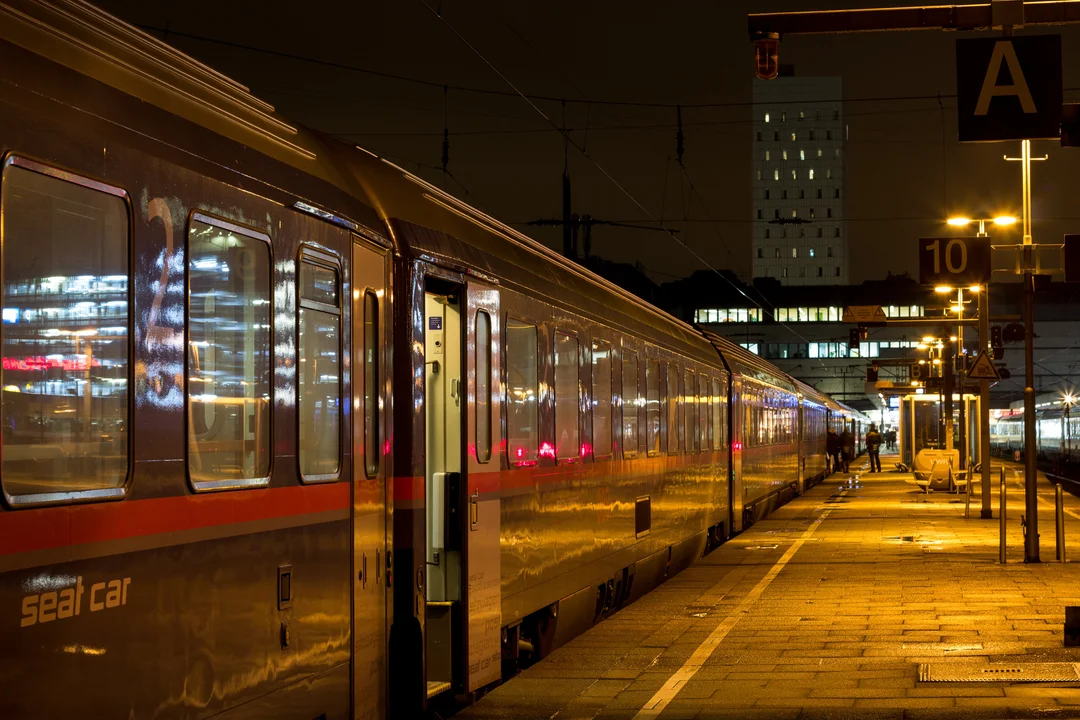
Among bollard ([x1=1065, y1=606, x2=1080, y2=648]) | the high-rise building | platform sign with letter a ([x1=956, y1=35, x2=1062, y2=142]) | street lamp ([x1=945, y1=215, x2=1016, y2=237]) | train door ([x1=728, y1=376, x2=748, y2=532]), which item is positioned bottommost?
bollard ([x1=1065, y1=606, x2=1080, y2=648])

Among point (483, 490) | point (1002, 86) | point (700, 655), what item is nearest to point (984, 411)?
point (1002, 86)

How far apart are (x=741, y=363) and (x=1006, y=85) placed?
49.9 ft

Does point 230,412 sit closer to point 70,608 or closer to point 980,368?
point 70,608

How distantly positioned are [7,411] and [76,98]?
43.0 inches

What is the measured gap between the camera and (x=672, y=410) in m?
16.5

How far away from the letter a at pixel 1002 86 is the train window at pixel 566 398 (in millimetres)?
3599

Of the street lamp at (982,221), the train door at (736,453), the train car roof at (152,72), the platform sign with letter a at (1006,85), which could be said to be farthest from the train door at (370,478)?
the street lamp at (982,221)

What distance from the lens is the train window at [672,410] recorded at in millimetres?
16208

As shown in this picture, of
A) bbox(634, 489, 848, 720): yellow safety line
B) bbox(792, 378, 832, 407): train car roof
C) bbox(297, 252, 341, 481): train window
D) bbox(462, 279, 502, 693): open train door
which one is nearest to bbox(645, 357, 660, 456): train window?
bbox(634, 489, 848, 720): yellow safety line

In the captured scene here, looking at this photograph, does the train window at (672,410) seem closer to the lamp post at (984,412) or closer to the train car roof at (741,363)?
the train car roof at (741,363)

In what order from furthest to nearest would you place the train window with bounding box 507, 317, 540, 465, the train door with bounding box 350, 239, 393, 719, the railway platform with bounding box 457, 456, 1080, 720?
the train window with bounding box 507, 317, 540, 465, the railway platform with bounding box 457, 456, 1080, 720, the train door with bounding box 350, 239, 393, 719

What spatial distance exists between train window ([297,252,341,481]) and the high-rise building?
17947 cm

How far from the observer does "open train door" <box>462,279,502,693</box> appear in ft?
27.5

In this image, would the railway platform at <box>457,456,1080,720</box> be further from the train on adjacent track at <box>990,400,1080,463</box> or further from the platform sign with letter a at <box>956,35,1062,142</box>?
the train on adjacent track at <box>990,400,1080,463</box>
